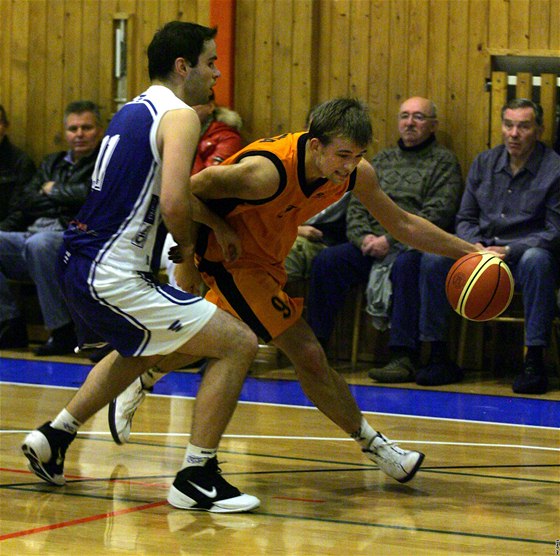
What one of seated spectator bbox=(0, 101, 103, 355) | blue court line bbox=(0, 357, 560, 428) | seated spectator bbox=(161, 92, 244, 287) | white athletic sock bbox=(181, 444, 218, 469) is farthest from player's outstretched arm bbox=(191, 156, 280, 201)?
seated spectator bbox=(0, 101, 103, 355)

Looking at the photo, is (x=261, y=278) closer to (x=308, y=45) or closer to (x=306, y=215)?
(x=306, y=215)

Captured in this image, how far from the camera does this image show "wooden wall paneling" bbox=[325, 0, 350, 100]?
309 inches

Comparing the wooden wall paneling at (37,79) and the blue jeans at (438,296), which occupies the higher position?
the wooden wall paneling at (37,79)

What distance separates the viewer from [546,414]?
586 cm

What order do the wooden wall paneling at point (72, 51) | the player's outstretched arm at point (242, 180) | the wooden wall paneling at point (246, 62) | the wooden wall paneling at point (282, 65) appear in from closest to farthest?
the player's outstretched arm at point (242, 180) → the wooden wall paneling at point (282, 65) → the wooden wall paneling at point (246, 62) → the wooden wall paneling at point (72, 51)

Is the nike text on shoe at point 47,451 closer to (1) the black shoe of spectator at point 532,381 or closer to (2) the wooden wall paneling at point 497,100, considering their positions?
(1) the black shoe of spectator at point 532,381

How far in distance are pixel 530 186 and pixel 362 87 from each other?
1.56 metres

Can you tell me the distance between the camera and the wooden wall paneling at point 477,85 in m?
7.51

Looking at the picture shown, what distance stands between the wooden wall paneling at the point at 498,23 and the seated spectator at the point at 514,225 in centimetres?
72

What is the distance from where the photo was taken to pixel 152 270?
3785 mm

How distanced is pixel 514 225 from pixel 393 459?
307 centimetres

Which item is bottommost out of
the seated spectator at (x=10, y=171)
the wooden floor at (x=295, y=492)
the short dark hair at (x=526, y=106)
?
the wooden floor at (x=295, y=492)

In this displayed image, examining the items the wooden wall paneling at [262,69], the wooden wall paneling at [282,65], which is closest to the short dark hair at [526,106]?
the wooden wall paneling at [282,65]

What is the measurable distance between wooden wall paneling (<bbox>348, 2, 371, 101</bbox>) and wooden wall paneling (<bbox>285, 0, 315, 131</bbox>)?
280 mm
